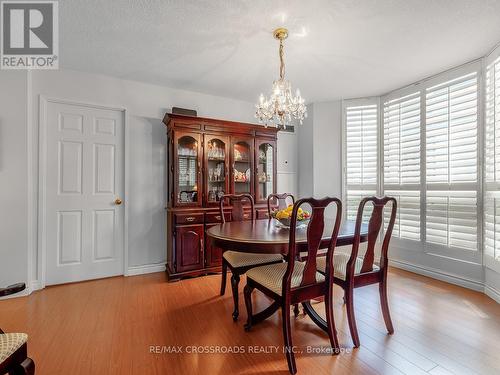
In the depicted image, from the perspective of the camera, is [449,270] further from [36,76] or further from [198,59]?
[36,76]

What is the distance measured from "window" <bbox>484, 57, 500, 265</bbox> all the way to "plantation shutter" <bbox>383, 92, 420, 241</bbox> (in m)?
0.71

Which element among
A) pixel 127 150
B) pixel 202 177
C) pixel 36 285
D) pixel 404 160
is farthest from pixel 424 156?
pixel 36 285

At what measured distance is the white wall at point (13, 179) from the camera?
2.46 metres

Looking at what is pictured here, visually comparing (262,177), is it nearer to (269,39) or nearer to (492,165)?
(269,39)

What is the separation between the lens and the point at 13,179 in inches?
98.3

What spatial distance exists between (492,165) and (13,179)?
16.1ft

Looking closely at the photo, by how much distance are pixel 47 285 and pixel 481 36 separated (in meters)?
5.14

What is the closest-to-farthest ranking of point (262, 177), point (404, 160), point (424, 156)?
point (424, 156), point (404, 160), point (262, 177)

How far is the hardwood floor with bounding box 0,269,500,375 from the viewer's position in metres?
1.52

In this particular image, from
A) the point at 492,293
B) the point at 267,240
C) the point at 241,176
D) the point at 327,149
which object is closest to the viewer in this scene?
the point at 267,240

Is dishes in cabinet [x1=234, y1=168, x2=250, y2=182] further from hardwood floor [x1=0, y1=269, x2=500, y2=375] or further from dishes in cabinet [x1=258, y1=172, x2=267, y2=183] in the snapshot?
hardwood floor [x1=0, y1=269, x2=500, y2=375]

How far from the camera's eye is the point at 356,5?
6.01 feet

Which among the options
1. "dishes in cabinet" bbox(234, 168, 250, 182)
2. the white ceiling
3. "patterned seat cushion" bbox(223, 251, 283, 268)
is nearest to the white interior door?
the white ceiling

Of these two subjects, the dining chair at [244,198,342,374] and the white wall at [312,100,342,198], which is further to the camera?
the white wall at [312,100,342,198]
